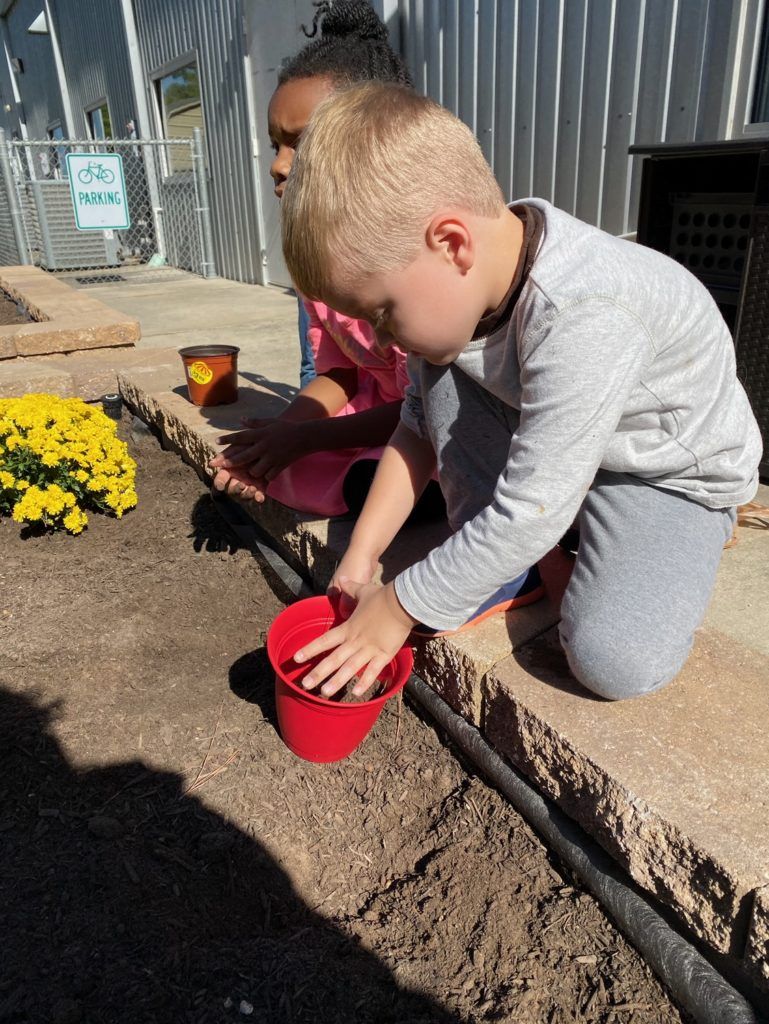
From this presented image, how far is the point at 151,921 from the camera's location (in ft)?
4.49

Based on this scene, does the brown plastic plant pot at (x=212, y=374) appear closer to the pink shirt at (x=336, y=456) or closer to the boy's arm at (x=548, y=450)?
the pink shirt at (x=336, y=456)

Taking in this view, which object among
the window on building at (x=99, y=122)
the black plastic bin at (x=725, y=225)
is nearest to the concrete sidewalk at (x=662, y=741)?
the black plastic bin at (x=725, y=225)

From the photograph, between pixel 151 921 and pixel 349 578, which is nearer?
pixel 151 921

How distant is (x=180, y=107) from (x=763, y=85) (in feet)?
30.2

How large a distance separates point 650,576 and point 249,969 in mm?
979

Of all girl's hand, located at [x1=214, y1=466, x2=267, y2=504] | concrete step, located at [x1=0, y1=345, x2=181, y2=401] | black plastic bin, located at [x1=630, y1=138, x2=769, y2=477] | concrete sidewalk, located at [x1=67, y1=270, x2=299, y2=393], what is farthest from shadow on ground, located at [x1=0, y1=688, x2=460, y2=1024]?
concrete sidewalk, located at [x1=67, y1=270, x2=299, y2=393]

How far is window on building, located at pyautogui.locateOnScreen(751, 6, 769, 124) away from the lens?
10.6 feet

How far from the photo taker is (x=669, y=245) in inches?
116

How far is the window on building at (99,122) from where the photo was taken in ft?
46.2

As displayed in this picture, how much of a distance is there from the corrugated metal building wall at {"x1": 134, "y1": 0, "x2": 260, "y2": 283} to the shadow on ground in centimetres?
794

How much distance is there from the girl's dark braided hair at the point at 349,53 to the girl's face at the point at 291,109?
0.03 meters

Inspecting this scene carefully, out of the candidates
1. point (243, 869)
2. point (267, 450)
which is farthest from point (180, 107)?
point (243, 869)

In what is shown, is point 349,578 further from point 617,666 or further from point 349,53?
point 349,53

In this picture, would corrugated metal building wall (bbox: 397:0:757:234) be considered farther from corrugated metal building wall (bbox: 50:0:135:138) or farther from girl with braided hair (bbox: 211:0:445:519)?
corrugated metal building wall (bbox: 50:0:135:138)
